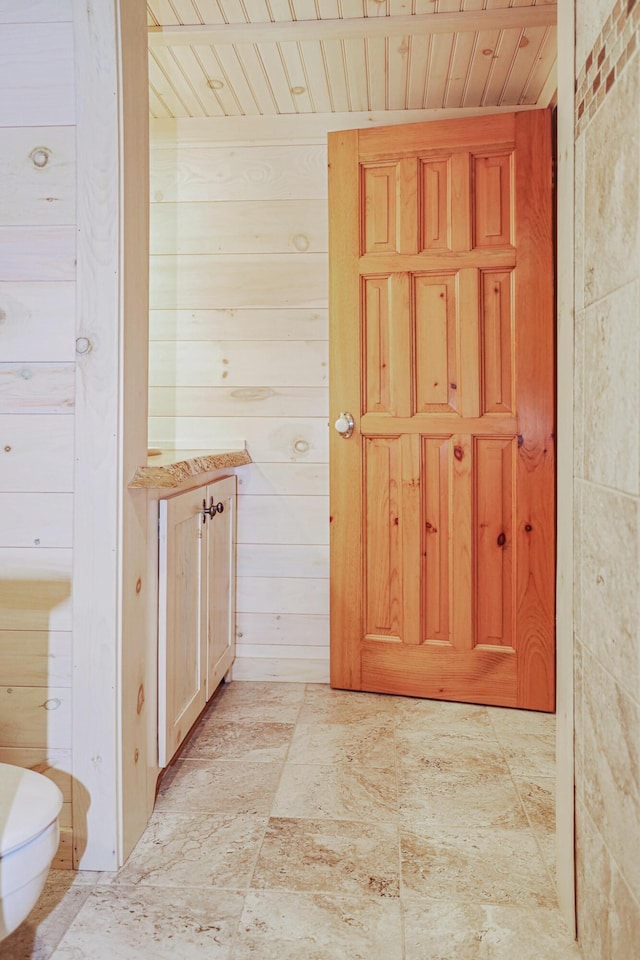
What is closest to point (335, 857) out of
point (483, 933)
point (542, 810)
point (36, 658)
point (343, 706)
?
point (483, 933)

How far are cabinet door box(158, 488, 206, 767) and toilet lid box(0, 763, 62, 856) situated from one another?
0.59m

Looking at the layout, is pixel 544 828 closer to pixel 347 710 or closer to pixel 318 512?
pixel 347 710

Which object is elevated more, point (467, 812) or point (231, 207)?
point (231, 207)

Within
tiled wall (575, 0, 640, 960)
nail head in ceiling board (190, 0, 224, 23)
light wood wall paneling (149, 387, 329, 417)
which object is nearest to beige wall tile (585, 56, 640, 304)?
tiled wall (575, 0, 640, 960)

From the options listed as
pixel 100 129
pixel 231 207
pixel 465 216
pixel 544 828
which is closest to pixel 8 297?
pixel 100 129


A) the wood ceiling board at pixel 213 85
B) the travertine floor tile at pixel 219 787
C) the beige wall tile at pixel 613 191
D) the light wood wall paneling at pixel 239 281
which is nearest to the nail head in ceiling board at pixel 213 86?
the wood ceiling board at pixel 213 85

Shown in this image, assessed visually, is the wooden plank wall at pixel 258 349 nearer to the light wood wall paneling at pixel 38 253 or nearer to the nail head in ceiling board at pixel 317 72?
the nail head in ceiling board at pixel 317 72

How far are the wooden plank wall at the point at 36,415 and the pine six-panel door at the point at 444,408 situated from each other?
1.19m

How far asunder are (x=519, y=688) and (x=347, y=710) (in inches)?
23.8

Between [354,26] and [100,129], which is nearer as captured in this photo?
[100,129]

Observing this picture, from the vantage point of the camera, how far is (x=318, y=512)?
2.63 m

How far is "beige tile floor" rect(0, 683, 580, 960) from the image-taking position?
48.9 inches

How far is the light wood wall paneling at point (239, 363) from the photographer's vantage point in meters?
2.61

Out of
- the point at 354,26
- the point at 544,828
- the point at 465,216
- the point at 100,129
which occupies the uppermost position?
the point at 354,26
